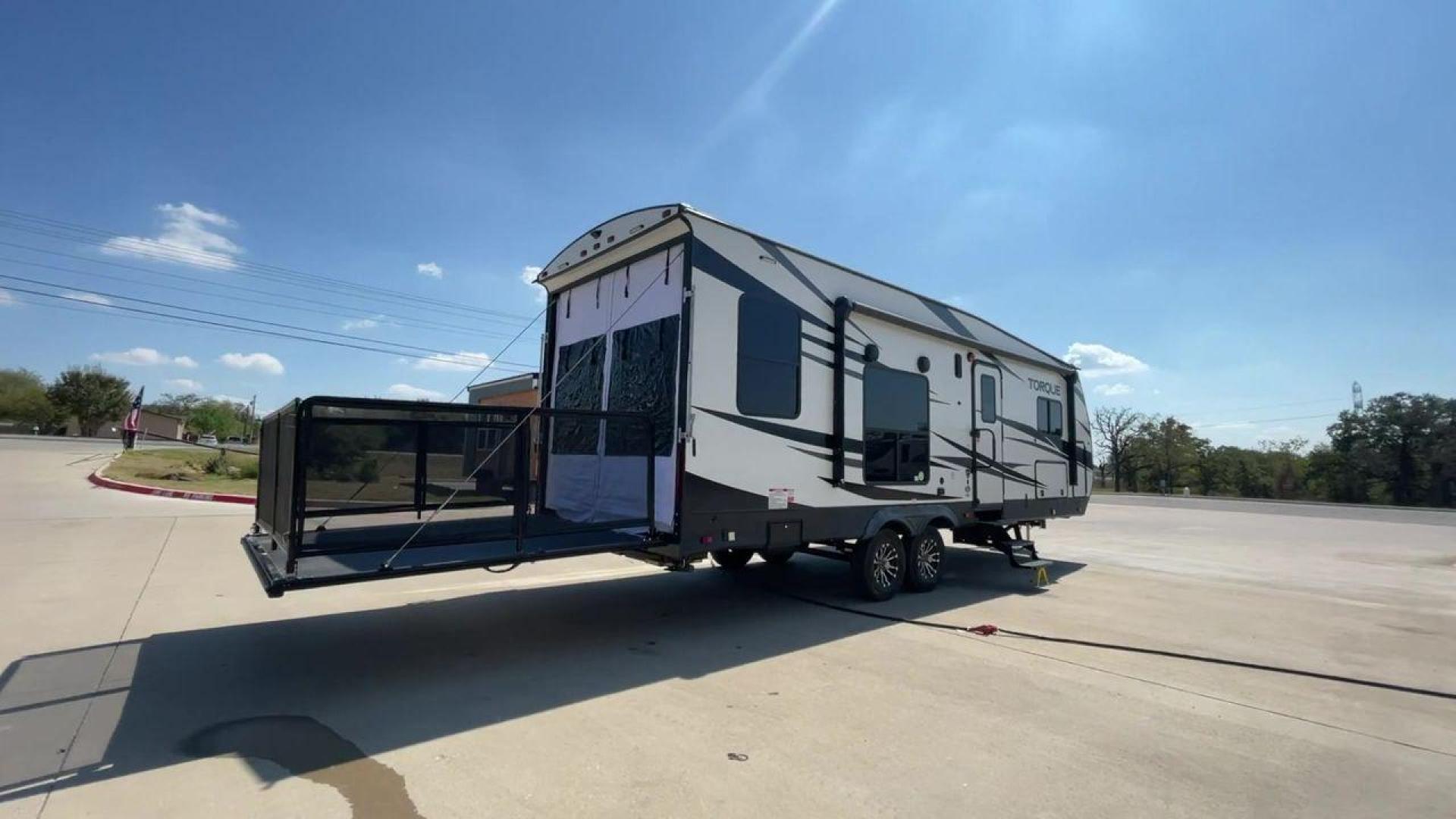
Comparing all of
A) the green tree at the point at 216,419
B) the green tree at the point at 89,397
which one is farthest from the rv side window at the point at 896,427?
the green tree at the point at 216,419

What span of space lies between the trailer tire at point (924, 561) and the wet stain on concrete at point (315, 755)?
220 inches

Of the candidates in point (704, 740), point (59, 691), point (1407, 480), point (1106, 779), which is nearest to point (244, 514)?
point (59, 691)

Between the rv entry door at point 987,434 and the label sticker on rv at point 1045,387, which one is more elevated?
the label sticker on rv at point 1045,387

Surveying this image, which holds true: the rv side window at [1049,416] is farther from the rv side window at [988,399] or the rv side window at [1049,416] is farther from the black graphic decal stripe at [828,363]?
the black graphic decal stripe at [828,363]

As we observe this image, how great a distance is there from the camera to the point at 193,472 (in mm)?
18203

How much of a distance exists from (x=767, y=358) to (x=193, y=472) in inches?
770

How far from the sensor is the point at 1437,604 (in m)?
8.09

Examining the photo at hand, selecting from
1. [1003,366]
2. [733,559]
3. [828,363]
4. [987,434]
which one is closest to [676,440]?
[828,363]

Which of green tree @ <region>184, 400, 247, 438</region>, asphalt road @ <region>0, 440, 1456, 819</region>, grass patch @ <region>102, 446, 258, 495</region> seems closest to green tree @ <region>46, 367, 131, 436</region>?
green tree @ <region>184, 400, 247, 438</region>

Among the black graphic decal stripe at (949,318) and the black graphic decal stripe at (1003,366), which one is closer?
the black graphic decal stripe at (949,318)

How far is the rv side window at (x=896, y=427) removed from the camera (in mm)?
6781

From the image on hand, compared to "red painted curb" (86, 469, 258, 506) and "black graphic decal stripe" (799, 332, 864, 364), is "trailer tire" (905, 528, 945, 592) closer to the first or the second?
"black graphic decal stripe" (799, 332, 864, 364)

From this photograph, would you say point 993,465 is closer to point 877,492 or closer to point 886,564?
point 886,564

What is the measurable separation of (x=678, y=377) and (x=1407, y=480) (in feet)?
212
